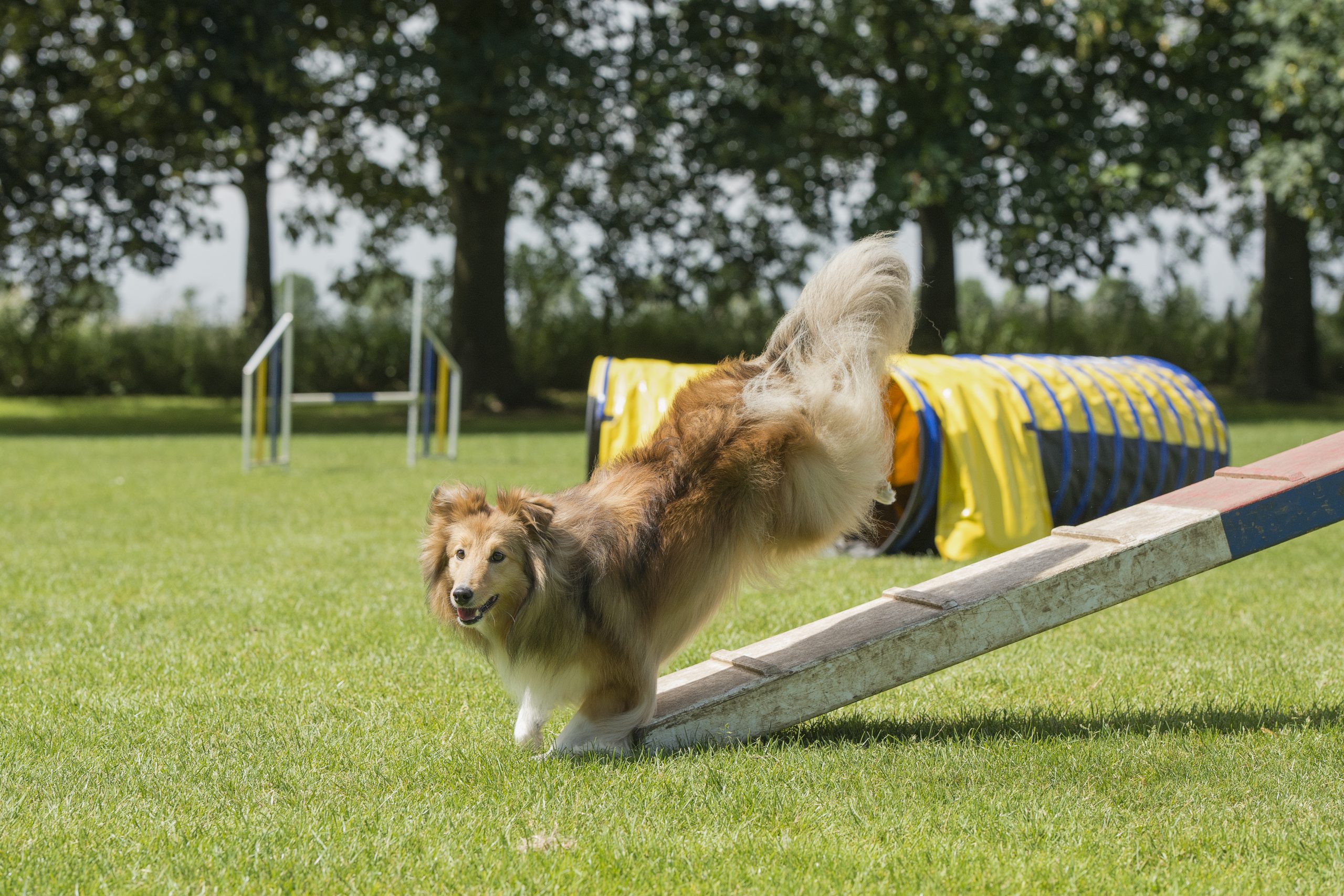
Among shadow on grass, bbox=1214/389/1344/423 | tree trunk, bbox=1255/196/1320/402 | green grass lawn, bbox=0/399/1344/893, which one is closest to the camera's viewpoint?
green grass lawn, bbox=0/399/1344/893

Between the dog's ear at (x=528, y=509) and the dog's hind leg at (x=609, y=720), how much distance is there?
1.78ft

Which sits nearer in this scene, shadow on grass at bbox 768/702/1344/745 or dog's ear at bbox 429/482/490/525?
dog's ear at bbox 429/482/490/525

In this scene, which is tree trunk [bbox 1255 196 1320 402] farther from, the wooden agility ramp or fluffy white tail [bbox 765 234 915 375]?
the wooden agility ramp

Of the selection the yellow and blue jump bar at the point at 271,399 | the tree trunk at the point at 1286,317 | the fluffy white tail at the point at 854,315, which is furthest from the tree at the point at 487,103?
the fluffy white tail at the point at 854,315

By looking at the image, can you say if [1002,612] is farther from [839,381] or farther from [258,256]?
[258,256]

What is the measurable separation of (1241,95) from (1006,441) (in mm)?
14083

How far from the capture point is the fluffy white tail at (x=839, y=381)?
4.09m

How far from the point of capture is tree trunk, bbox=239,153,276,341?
2177 centimetres

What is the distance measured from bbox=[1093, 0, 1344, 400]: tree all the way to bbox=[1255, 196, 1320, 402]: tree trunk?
0.93 meters

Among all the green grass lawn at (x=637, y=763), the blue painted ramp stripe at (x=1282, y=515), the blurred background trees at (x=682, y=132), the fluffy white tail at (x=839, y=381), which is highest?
the blurred background trees at (x=682, y=132)

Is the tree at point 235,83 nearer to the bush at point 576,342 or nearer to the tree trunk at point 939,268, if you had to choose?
the bush at point 576,342

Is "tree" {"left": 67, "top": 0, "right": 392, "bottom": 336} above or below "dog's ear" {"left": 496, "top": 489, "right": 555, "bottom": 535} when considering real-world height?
above

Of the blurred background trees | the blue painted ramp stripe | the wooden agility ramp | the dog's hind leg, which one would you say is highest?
the blurred background trees

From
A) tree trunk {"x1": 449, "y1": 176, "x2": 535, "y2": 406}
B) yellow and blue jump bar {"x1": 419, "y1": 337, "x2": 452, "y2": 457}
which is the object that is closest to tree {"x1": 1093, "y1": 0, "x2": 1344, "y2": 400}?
tree trunk {"x1": 449, "y1": 176, "x2": 535, "y2": 406}
